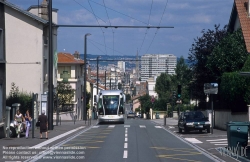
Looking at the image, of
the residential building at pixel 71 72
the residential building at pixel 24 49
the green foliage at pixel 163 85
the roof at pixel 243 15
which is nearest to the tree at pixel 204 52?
the roof at pixel 243 15

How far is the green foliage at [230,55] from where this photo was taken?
36.7m

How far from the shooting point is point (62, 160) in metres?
16.8

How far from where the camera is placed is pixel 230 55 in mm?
36938

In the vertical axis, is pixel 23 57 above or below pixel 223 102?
above

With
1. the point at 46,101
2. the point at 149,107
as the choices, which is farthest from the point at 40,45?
the point at 149,107

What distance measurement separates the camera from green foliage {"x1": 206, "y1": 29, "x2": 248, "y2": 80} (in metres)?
36.7

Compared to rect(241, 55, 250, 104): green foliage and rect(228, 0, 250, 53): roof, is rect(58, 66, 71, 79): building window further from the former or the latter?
rect(241, 55, 250, 104): green foliage

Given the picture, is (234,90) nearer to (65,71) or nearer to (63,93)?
(63,93)

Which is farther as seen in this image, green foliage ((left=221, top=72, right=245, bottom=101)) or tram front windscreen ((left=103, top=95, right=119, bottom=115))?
tram front windscreen ((left=103, top=95, right=119, bottom=115))

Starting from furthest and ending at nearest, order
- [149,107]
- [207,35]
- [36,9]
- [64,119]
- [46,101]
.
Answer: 1. [149,107]
2. [64,119]
3. [36,9]
4. [207,35]
5. [46,101]

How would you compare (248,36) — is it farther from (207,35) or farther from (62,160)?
(62,160)

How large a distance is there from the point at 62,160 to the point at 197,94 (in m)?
29.5

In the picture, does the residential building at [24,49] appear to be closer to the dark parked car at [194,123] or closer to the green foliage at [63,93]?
the green foliage at [63,93]

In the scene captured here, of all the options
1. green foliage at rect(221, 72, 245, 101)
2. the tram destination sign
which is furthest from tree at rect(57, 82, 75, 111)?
the tram destination sign
